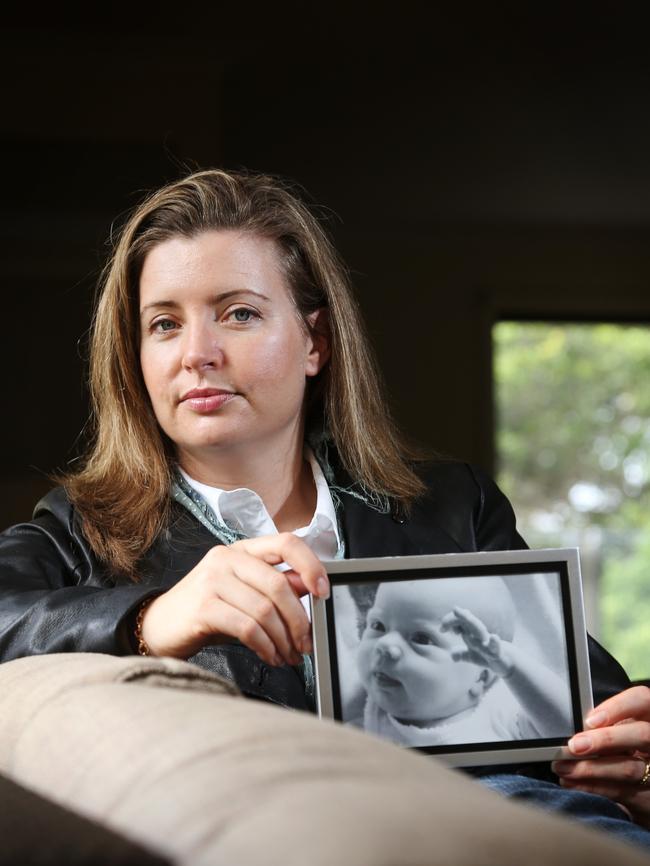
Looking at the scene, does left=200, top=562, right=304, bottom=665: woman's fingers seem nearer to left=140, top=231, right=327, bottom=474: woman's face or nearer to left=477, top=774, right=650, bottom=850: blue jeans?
left=477, top=774, right=650, bottom=850: blue jeans

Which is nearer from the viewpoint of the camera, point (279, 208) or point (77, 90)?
point (279, 208)

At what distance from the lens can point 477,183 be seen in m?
5.48

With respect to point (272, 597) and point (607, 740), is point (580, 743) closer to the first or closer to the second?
point (607, 740)

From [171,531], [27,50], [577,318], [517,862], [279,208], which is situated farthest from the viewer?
[577,318]

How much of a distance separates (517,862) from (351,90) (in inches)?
185

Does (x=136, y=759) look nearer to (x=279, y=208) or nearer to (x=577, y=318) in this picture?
(x=279, y=208)

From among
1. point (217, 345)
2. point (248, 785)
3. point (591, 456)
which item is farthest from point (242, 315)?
point (591, 456)

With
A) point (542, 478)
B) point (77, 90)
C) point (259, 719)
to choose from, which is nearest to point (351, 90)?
point (77, 90)

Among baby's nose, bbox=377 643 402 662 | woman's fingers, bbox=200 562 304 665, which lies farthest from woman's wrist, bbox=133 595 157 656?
baby's nose, bbox=377 643 402 662

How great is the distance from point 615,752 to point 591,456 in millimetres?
5232

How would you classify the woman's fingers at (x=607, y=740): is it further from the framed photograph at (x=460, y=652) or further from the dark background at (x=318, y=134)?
the dark background at (x=318, y=134)

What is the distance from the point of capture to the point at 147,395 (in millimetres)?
1600

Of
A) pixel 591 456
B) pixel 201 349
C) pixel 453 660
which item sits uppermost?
pixel 591 456

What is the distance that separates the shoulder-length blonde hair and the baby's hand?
47cm
